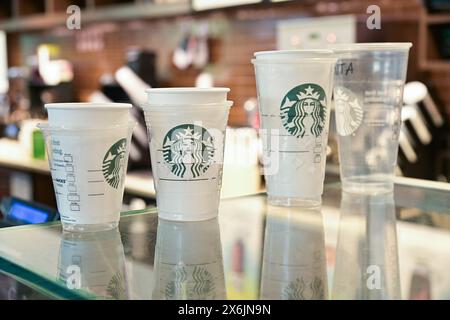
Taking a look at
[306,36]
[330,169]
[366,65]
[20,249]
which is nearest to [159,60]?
[306,36]

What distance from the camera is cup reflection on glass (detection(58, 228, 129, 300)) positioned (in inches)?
23.1

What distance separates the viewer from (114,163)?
84cm

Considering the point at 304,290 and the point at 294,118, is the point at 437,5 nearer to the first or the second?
the point at 294,118

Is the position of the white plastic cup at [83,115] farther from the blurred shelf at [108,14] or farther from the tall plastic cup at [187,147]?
the blurred shelf at [108,14]

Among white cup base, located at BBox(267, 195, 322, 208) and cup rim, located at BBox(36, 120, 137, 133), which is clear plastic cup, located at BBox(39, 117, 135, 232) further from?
white cup base, located at BBox(267, 195, 322, 208)

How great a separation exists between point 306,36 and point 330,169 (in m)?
0.81

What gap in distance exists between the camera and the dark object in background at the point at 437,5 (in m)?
2.45

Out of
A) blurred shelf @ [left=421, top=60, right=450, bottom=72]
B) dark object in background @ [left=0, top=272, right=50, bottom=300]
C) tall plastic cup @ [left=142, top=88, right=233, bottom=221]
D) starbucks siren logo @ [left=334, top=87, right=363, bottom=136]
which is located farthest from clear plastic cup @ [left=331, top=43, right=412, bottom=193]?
blurred shelf @ [left=421, top=60, right=450, bottom=72]

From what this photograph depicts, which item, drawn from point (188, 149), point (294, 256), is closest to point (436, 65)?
point (188, 149)

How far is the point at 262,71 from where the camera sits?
93cm

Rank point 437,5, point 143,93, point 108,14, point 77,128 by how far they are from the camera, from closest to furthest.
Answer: point 77,128 < point 437,5 < point 143,93 < point 108,14

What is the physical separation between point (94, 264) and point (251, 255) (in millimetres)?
158
